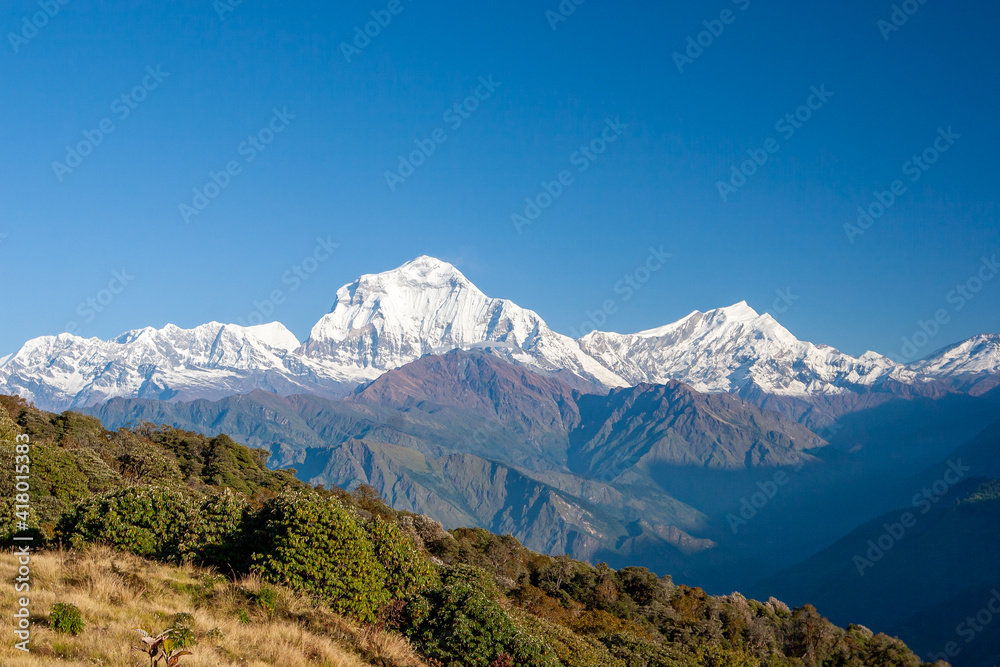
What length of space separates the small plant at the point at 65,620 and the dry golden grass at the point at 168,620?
0.18 metres

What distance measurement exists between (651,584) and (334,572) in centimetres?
7568

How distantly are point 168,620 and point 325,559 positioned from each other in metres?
5.88

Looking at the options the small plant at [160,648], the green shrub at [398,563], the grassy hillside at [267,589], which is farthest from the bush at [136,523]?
the small plant at [160,648]

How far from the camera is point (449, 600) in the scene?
79.6 feet

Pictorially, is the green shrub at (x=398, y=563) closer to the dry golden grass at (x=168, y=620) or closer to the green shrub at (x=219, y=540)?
the dry golden grass at (x=168, y=620)

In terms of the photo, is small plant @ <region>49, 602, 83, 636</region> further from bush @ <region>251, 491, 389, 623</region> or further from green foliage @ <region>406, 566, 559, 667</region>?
green foliage @ <region>406, 566, 559, 667</region>

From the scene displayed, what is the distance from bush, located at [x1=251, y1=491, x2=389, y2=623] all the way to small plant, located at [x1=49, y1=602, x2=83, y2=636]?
6.96 metres

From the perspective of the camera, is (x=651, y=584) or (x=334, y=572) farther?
(x=651, y=584)

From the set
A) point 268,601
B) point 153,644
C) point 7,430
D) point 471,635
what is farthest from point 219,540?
point 7,430

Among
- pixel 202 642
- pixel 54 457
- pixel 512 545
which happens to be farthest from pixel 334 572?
pixel 512 545

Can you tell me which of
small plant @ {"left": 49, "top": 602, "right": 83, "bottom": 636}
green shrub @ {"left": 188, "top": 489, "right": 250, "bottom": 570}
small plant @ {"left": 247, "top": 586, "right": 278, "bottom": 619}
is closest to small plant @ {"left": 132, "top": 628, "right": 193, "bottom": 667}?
small plant @ {"left": 49, "top": 602, "right": 83, "bottom": 636}

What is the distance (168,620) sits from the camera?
64.2 feet

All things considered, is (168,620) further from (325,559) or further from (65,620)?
(325,559)

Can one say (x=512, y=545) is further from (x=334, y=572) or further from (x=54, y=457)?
(x=334, y=572)
